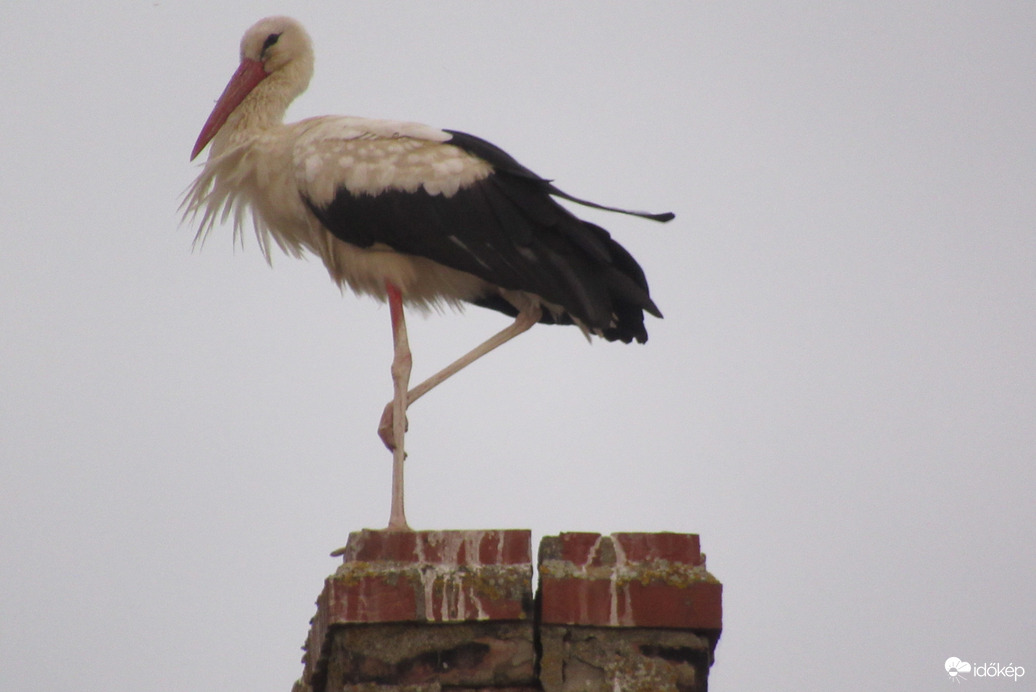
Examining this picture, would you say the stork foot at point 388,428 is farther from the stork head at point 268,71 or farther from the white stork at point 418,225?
the stork head at point 268,71

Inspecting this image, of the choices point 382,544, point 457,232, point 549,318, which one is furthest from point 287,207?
point 382,544

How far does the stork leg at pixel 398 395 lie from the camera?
515 centimetres

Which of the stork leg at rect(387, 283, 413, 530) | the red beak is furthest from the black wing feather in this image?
the red beak

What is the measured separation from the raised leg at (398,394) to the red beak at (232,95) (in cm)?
138

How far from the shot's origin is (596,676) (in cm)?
417

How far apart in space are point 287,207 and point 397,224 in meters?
0.61

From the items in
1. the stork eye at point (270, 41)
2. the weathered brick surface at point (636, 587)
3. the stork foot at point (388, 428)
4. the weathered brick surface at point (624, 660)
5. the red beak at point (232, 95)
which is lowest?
the weathered brick surface at point (624, 660)

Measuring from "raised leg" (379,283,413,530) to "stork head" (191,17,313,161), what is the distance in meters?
1.36

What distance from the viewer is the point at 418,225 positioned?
5844 millimetres

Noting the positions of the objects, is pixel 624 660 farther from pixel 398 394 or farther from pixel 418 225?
pixel 418 225

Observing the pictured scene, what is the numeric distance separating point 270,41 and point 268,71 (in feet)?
0.51

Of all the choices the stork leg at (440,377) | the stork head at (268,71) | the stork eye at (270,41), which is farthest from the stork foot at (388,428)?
the stork eye at (270,41)

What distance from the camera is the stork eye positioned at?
274 inches

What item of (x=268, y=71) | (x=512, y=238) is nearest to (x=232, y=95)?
(x=268, y=71)
